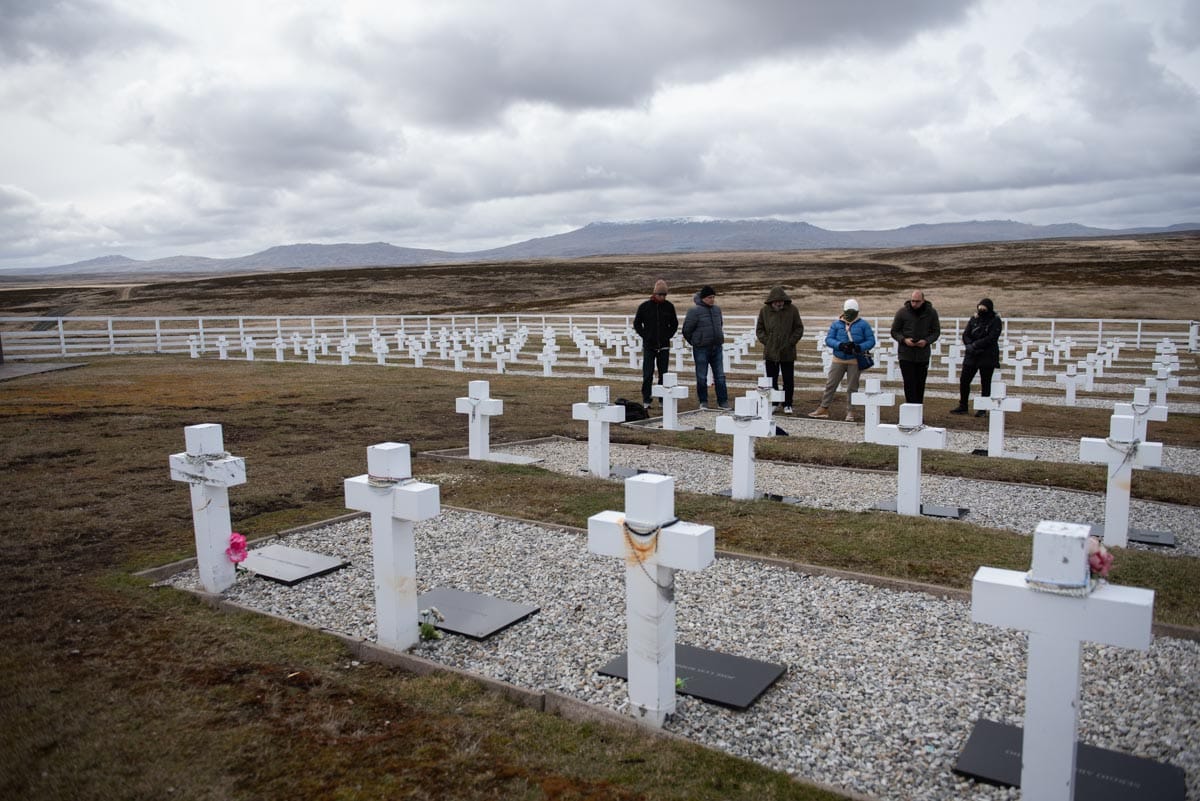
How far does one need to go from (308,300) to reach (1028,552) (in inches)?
2688

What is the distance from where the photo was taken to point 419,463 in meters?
9.88

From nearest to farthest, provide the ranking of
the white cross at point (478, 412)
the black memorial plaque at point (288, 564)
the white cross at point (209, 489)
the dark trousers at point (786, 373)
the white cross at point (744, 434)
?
the white cross at point (209, 489) < the black memorial plaque at point (288, 564) < the white cross at point (744, 434) < the white cross at point (478, 412) < the dark trousers at point (786, 373)

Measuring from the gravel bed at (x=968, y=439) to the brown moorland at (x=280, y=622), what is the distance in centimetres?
73

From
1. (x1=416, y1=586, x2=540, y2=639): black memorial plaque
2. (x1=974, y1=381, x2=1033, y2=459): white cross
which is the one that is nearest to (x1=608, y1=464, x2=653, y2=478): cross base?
(x1=416, y1=586, x2=540, y2=639): black memorial plaque

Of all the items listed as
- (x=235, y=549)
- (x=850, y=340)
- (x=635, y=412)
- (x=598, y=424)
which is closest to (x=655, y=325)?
(x=635, y=412)

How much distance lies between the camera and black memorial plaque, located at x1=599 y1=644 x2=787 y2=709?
411 centimetres

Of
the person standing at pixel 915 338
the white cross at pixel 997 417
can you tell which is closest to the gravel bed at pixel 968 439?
the white cross at pixel 997 417

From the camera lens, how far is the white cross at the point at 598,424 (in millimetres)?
9289

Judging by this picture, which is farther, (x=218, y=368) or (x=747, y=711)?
(x=218, y=368)

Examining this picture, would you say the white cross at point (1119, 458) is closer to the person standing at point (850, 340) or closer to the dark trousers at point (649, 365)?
the person standing at point (850, 340)

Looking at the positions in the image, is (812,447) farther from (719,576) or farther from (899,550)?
(719,576)

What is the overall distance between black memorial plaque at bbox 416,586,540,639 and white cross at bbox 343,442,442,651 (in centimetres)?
37

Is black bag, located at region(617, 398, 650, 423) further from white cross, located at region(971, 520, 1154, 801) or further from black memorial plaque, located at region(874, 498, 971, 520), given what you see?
white cross, located at region(971, 520, 1154, 801)

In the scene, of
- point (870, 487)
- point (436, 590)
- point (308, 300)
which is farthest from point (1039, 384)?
point (308, 300)
